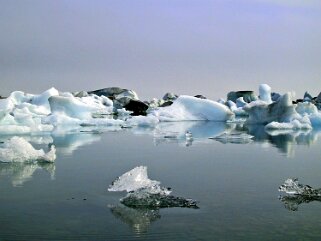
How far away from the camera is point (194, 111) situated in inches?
738

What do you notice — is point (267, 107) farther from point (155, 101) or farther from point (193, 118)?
point (155, 101)

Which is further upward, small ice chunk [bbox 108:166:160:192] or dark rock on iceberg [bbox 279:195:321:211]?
small ice chunk [bbox 108:166:160:192]

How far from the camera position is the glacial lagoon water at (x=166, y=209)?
9.59ft

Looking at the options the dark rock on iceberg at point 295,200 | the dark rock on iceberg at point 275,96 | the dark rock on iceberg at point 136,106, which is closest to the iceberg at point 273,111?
the dark rock on iceberg at point 295,200

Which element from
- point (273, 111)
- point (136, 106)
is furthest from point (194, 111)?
point (136, 106)

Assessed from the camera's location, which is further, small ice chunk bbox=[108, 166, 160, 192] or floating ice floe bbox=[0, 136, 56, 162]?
floating ice floe bbox=[0, 136, 56, 162]

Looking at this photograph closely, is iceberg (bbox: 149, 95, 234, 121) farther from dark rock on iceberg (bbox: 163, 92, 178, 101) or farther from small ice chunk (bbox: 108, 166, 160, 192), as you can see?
dark rock on iceberg (bbox: 163, 92, 178, 101)

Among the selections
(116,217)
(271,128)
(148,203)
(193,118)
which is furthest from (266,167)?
(193,118)

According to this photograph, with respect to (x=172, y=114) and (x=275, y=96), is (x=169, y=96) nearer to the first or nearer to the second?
(x=275, y=96)

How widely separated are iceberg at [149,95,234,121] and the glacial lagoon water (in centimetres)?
1152

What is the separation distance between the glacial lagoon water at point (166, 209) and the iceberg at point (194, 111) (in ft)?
37.8

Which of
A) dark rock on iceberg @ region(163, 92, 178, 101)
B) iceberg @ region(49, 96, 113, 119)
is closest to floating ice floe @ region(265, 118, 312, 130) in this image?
iceberg @ region(49, 96, 113, 119)

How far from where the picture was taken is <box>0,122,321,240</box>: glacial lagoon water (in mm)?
2924

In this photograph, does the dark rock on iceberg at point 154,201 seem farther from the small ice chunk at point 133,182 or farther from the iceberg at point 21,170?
the iceberg at point 21,170
